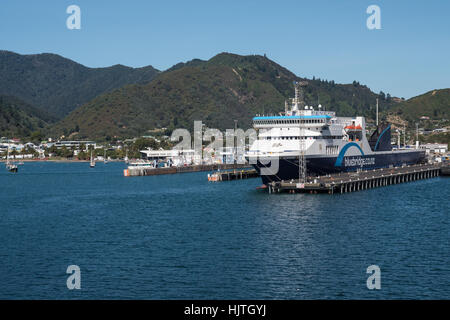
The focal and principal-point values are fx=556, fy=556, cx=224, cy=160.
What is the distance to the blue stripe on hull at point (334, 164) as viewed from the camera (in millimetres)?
71312

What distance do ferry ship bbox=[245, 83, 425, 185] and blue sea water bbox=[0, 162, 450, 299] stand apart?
17.1ft

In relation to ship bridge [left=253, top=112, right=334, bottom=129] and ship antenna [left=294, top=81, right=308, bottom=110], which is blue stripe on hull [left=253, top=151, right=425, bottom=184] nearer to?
ship bridge [left=253, top=112, right=334, bottom=129]

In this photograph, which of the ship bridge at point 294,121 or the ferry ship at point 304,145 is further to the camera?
the ship bridge at point 294,121

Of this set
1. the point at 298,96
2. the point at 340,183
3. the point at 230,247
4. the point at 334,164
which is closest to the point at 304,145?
the point at 340,183

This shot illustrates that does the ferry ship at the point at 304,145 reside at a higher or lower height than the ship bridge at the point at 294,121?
lower

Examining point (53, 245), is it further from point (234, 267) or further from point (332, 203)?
point (332, 203)

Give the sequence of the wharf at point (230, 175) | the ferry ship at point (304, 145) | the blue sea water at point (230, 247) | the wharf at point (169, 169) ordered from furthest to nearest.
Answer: the wharf at point (169, 169), the wharf at point (230, 175), the ferry ship at point (304, 145), the blue sea water at point (230, 247)

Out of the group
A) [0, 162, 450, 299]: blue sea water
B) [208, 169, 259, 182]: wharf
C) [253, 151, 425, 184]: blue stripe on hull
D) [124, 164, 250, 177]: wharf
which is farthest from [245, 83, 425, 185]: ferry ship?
[124, 164, 250, 177]: wharf

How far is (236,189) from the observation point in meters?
82.0

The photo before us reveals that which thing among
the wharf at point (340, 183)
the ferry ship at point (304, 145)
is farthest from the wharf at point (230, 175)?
the wharf at point (340, 183)

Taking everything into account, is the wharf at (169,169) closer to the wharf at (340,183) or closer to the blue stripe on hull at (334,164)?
the blue stripe on hull at (334,164)

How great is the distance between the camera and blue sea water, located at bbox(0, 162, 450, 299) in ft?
97.2

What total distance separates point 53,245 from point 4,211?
22738 mm
